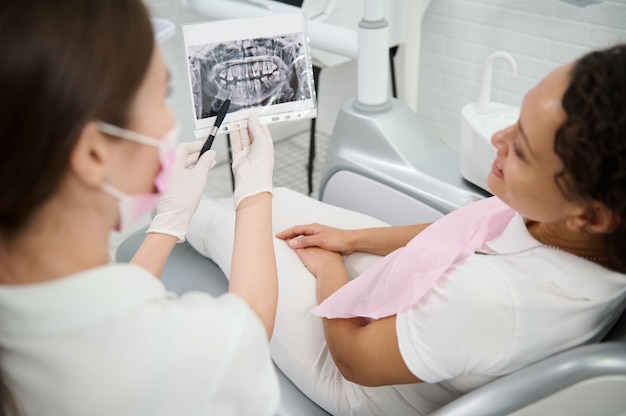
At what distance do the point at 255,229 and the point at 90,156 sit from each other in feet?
1.31

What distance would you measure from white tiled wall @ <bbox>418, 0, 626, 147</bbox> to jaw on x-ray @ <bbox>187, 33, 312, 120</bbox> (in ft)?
4.48

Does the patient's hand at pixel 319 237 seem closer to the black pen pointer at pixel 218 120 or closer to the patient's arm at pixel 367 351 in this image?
the patient's arm at pixel 367 351

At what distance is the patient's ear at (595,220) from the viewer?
89 centimetres

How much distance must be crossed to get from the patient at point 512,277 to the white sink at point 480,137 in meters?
0.40

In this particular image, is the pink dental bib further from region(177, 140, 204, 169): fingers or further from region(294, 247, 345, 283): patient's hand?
region(177, 140, 204, 169): fingers

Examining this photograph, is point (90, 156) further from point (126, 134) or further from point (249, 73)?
point (249, 73)

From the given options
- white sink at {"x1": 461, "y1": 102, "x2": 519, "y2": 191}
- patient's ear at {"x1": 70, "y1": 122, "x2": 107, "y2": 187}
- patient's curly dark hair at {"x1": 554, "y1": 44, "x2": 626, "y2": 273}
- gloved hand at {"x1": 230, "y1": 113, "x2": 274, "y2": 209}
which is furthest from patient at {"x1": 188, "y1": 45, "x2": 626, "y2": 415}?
patient's ear at {"x1": 70, "y1": 122, "x2": 107, "y2": 187}

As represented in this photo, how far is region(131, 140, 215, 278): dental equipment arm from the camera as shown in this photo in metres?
1.21

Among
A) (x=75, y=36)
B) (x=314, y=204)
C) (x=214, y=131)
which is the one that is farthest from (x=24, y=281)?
(x=314, y=204)

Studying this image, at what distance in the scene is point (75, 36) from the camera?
626mm

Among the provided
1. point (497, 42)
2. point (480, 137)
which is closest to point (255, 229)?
point (480, 137)

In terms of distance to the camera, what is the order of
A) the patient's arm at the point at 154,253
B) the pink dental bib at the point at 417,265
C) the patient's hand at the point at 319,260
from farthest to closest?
the patient's hand at the point at 319,260 → the patient's arm at the point at 154,253 → the pink dental bib at the point at 417,265

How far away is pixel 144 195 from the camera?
2.64 feet

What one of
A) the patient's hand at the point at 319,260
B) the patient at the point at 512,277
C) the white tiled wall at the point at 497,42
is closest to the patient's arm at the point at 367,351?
the patient at the point at 512,277
